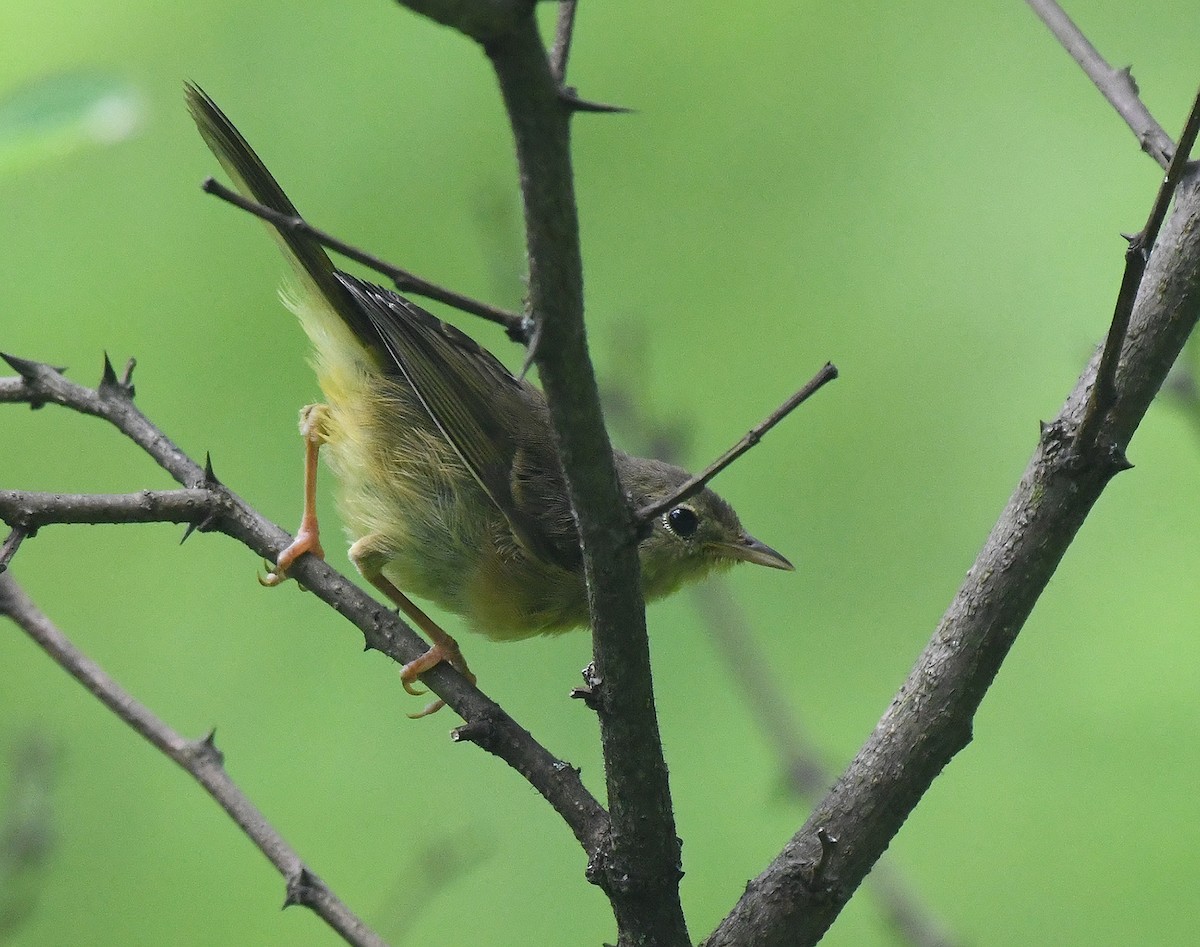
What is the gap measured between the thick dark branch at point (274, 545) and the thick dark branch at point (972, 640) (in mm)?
454

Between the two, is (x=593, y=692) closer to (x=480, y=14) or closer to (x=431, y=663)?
(x=431, y=663)

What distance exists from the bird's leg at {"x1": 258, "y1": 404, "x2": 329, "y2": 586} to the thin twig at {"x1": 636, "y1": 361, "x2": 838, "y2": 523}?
95 cm

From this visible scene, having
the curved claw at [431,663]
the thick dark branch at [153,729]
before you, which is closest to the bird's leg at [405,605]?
the curved claw at [431,663]

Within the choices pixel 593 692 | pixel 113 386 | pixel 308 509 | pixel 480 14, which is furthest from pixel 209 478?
pixel 480 14

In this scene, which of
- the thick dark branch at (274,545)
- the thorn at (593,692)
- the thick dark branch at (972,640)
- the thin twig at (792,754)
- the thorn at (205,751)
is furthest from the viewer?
the thin twig at (792,754)

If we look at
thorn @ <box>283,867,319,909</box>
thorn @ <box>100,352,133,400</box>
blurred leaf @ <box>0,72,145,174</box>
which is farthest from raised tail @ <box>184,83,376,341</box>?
thorn @ <box>283,867,319,909</box>

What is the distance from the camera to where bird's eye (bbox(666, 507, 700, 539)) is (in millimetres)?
2953

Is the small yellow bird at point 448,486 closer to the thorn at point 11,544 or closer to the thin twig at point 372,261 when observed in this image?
the thorn at point 11,544

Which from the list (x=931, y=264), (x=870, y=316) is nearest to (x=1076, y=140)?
(x=931, y=264)

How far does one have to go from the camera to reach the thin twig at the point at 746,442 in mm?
1396

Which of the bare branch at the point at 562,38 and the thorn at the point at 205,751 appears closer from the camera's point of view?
the bare branch at the point at 562,38

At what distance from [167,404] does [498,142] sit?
6.04 feet

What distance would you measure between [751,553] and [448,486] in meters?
0.77

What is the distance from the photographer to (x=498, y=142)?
557 centimetres
